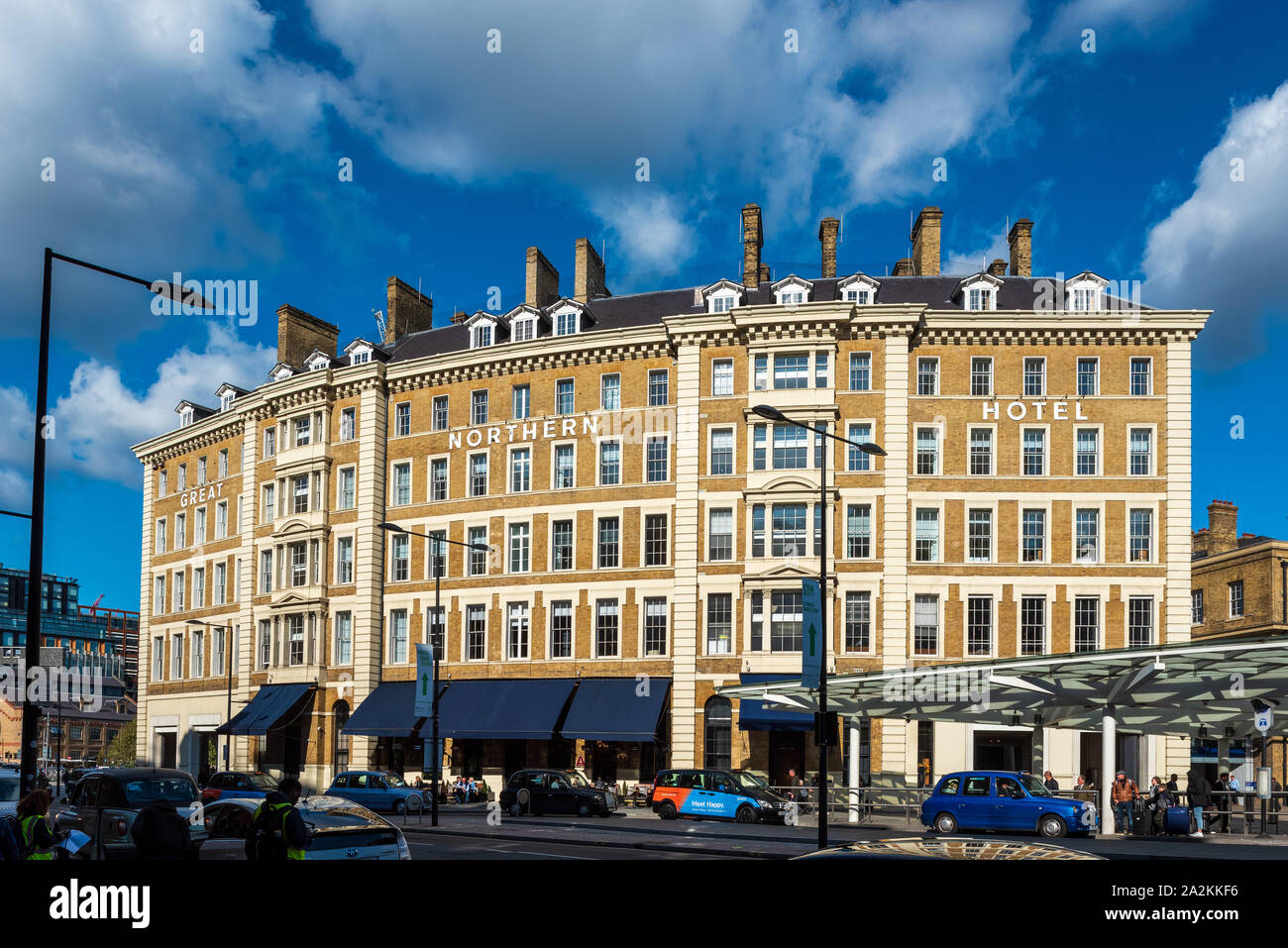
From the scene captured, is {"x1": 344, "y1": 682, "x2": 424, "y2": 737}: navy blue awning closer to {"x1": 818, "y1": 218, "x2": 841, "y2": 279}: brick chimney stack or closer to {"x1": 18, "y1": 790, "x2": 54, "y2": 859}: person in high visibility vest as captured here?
{"x1": 818, "y1": 218, "x2": 841, "y2": 279}: brick chimney stack

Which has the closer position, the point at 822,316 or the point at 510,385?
the point at 822,316

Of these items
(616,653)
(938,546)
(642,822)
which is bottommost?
(642,822)

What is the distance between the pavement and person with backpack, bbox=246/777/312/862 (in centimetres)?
1054

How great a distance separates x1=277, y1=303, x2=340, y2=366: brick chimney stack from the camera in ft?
197

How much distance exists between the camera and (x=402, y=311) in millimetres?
59219

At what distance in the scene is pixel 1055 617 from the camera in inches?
1693

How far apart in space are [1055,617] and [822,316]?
542 inches

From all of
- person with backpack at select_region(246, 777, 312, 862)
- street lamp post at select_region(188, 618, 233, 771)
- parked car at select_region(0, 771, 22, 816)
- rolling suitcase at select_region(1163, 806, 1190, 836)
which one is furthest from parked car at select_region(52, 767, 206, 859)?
street lamp post at select_region(188, 618, 233, 771)

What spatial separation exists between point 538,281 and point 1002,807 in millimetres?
31906
